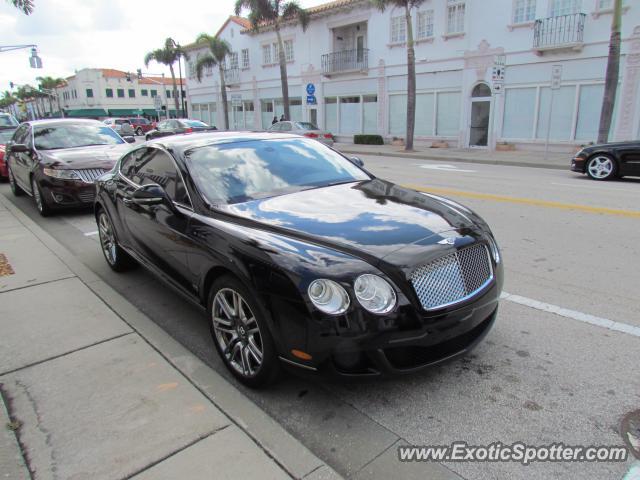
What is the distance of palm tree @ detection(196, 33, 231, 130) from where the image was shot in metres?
38.0

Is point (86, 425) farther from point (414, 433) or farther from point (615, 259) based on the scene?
point (615, 259)

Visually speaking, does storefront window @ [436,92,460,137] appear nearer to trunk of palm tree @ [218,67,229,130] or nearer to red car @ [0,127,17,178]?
red car @ [0,127,17,178]

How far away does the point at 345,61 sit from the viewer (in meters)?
28.4

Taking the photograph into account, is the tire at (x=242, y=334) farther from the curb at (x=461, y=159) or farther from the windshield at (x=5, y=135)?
the curb at (x=461, y=159)

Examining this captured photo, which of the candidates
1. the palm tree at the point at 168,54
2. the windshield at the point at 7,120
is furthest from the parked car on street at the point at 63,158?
the palm tree at the point at 168,54

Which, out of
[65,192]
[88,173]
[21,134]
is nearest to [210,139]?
[88,173]

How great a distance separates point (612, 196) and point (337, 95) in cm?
2235

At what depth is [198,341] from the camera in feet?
12.6

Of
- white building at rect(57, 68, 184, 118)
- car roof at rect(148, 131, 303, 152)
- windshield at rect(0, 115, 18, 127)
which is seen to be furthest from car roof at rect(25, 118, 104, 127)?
white building at rect(57, 68, 184, 118)

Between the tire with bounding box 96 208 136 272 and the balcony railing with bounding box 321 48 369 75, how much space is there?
78.8 ft

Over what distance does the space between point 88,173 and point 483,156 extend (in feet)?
51.5

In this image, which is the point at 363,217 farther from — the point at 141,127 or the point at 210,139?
the point at 141,127

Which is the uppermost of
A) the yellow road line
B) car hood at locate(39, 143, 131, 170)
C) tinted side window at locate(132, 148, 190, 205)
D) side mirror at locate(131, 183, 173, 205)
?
tinted side window at locate(132, 148, 190, 205)

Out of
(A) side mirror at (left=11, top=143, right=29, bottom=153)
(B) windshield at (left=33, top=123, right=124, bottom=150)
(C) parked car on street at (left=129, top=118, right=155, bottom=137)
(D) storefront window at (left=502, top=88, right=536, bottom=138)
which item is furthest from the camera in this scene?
(C) parked car on street at (left=129, top=118, right=155, bottom=137)
